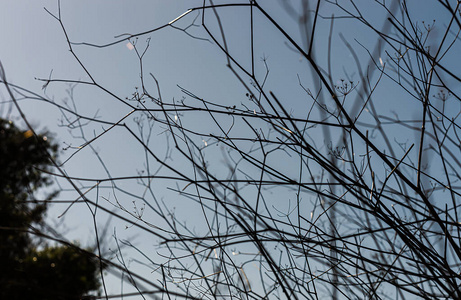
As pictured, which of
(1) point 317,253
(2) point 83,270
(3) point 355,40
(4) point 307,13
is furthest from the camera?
(2) point 83,270

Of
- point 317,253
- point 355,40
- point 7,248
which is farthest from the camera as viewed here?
point 7,248

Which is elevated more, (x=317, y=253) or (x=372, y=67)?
(x=372, y=67)

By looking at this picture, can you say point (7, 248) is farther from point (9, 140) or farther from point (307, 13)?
point (307, 13)

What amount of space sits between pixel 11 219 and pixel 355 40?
21.5 feet

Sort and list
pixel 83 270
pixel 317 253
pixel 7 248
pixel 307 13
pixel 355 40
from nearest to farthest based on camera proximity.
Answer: pixel 307 13
pixel 317 253
pixel 355 40
pixel 7 248
pixel 83 270

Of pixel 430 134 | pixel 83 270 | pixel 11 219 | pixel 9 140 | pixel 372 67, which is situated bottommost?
pixel 430 134

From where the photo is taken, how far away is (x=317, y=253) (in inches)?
39.2

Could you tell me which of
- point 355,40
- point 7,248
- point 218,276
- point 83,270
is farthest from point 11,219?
point 355,40

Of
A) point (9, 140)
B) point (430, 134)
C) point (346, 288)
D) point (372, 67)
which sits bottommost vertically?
point (346, 288)

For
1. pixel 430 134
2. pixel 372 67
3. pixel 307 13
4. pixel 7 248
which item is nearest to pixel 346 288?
pixel 430 134

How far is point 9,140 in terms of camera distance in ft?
22.1

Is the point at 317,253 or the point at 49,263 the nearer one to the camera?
the point at 317,253

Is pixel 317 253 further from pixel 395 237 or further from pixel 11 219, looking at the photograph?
pixel 11 219

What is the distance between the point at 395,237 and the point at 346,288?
0.21m
